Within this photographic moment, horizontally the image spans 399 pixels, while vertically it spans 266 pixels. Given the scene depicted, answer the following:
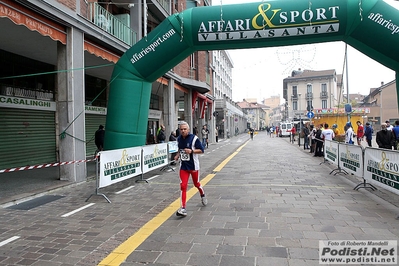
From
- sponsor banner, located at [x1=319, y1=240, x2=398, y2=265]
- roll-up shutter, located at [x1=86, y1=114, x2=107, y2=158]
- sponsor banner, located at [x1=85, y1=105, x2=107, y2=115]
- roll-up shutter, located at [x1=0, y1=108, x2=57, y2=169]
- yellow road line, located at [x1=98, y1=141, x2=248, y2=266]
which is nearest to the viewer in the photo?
sponsor banner, located at [x1=319, y1=240, x2=398, y2=265]

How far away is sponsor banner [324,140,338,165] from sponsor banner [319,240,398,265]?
666 centimetres

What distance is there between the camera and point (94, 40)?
32.0 feet

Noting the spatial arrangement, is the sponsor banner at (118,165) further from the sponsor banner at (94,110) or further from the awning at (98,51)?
the sponsor banner at (94,110)

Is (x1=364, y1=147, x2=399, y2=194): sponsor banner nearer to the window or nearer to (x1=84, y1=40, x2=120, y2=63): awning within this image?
(x1=84, y1=40, x2=120, y2=63): awning

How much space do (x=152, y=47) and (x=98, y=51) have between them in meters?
2.51

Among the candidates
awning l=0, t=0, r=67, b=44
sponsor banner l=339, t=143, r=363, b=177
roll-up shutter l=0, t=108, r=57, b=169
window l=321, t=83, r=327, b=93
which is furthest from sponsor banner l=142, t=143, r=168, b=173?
window l=321, t=83, r=327, b=93

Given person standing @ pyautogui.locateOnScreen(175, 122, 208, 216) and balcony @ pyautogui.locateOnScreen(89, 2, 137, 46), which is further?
balcony @ pyautogui.locateOnScreen(89, 2, 137, 46)

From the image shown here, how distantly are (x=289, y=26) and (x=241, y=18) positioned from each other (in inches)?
51.2

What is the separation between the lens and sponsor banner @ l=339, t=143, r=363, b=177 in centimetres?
749

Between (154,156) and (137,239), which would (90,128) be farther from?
(137,239)

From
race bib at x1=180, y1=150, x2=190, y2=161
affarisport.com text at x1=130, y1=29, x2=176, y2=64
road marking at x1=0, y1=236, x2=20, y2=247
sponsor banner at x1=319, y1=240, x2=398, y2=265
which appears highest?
affarisport.com text at x1=130, y1=29, x2=176, y2=64

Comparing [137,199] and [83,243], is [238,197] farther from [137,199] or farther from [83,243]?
[83,243]

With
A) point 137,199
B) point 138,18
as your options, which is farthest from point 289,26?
point 138,18

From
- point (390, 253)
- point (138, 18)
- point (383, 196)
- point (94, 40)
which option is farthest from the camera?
point (138, 18)
